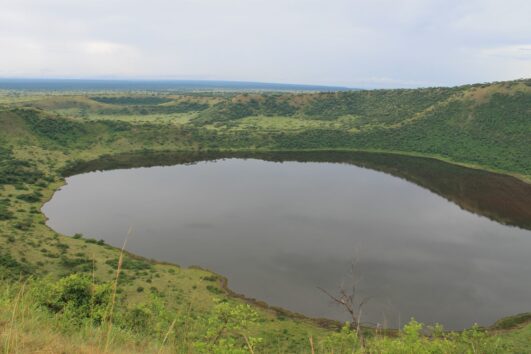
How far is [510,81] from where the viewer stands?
15188 centimetres

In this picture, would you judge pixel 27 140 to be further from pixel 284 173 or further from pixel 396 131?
pixel 396 131

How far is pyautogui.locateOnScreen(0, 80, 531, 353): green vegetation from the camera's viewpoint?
48.3ft

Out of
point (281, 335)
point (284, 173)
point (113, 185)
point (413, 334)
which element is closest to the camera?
point (413, 334)

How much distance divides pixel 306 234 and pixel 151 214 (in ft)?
95.2

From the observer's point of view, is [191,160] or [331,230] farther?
[191,160]

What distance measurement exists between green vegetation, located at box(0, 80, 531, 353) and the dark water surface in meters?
3.98

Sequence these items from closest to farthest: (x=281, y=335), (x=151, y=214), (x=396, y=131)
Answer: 1. (x=281, y=335)
2. (x=151, y=214)
3. (x=396, y=131)

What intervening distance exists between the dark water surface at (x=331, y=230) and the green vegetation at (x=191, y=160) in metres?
3.98

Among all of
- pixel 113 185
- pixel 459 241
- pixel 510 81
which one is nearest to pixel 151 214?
pixel 113 185

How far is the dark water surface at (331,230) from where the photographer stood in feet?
146

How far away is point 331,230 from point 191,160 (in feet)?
219

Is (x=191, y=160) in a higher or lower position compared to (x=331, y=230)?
higher

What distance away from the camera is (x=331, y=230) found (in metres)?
62.4

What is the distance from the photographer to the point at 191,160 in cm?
11731
